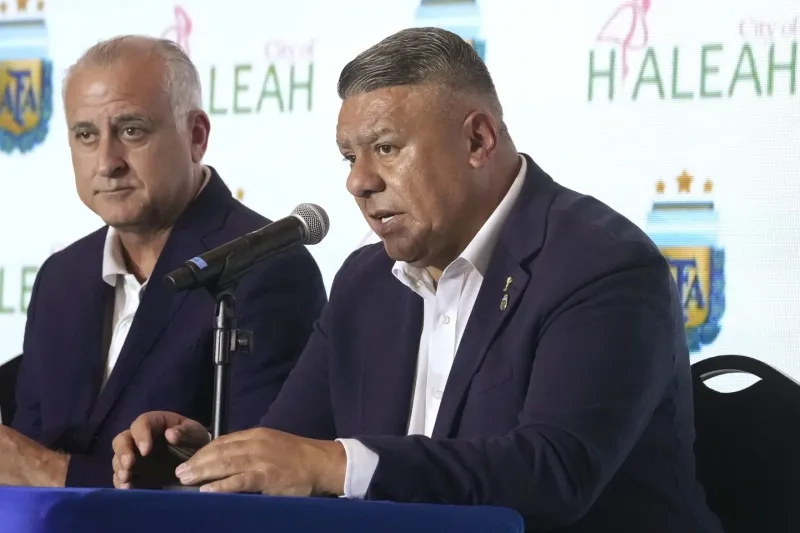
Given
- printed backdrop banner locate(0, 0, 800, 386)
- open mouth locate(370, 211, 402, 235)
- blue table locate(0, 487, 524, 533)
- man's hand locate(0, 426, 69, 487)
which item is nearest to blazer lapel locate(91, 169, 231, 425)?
man's hand locate(0, 426, 69, 487)

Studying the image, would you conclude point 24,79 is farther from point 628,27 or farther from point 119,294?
point 628,27

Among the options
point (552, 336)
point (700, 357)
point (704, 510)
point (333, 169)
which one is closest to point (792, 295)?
point (700, 357)

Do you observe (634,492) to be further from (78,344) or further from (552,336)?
(78,344)

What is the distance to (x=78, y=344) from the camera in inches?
120

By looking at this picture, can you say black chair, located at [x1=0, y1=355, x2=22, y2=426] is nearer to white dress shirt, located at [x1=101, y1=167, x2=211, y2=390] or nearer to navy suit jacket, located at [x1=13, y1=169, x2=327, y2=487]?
navy suit jacket, located at [x1=13, y1=169, x2=327, y2=487]

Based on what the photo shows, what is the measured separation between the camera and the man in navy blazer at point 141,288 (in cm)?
Result: 290

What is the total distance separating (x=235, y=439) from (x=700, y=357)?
153 centimetres

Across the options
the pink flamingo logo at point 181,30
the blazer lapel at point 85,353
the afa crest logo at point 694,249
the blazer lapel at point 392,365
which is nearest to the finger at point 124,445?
the blazer lapel at point 392,365

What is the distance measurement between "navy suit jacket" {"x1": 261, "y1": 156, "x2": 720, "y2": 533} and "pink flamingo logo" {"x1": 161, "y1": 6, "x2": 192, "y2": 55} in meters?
1.35

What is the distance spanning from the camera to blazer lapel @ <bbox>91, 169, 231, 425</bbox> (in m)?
2.91

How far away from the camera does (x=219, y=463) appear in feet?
5.43

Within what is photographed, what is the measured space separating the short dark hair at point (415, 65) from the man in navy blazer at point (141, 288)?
2.54ft

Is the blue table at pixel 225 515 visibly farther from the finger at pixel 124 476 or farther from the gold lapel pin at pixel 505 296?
the gold lapel pin at pixel 505 296

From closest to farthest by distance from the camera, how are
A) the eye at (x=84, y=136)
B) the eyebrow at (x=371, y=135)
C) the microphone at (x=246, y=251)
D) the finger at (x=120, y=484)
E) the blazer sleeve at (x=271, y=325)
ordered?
the microphone at (x=246, y=251) → the finger at (x=120, y=484) → the eyebrow at (x=371, y=135) → the blazer sleeve at (x=271, y=325) → the eye at (x=84, y=136)
